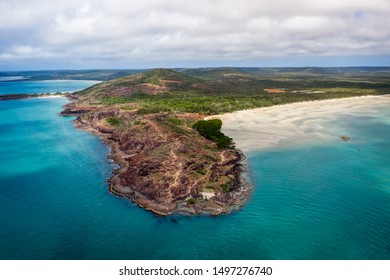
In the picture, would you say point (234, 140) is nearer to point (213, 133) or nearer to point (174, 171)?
point (213, 133)

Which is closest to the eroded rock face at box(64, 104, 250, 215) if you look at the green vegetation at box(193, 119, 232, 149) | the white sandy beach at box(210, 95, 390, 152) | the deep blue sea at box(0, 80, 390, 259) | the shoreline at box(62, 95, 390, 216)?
the shoreline at box(62, 95, 390, 216)

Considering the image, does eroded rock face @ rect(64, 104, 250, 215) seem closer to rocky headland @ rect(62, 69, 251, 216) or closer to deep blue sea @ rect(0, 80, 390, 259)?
rocky headland @ rect(62, 69, 251, 216)

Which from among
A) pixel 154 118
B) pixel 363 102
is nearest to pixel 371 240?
pixel 154 118

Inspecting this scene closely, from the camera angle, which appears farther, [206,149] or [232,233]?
[206,149]

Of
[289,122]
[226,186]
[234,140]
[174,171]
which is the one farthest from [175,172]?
[289,122]

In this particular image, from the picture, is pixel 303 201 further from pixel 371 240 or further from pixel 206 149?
pixel 206 149
